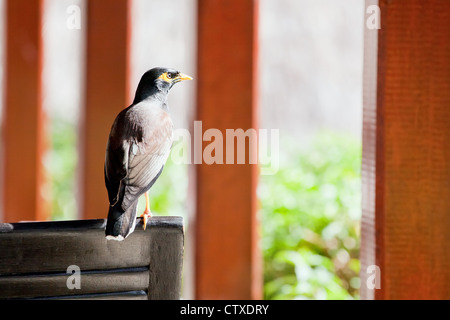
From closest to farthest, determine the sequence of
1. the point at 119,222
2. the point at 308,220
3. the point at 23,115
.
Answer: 1. the point at 119,222
2. the point at 23,115
3. the point at 308,220

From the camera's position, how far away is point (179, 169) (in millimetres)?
2428

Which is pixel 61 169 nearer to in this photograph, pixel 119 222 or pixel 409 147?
pixel 409 147

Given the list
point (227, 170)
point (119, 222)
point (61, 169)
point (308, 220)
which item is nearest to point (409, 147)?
point (227, 170)

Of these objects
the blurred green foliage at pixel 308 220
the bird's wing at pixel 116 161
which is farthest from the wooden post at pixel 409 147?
the bird's wing at pixel 116 161

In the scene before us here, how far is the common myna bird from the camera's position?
2.43ft

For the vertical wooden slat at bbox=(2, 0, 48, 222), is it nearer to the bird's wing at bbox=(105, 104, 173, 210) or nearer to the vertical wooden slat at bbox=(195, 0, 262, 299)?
the vertical wooden slat at bbox=(195, 0, 262, 299)

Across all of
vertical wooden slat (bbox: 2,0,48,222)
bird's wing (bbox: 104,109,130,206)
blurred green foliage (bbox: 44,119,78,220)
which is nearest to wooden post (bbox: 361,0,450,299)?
bird's wing (bbox: 104,109,130,206)

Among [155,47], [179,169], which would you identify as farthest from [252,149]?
[155,47]

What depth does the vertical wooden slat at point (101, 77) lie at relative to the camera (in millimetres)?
1238

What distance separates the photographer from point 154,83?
0.82 meters

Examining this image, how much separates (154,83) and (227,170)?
0.51 meters

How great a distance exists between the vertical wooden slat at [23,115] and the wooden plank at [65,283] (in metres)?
0.95

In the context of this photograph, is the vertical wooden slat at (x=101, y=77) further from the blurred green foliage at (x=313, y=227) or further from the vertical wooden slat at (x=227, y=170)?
the blurred green foliage at (x=313, y=227)

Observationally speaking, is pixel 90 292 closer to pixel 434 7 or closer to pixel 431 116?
pixel 431 116
